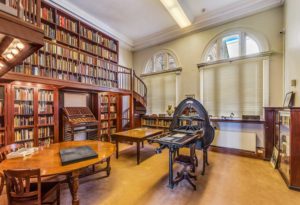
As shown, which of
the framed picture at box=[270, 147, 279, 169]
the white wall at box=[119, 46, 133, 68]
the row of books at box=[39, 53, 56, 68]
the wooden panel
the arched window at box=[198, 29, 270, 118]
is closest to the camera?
the wooden panel

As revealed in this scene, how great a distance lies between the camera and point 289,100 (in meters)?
3.39

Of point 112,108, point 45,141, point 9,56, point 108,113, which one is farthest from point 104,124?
point 9,56

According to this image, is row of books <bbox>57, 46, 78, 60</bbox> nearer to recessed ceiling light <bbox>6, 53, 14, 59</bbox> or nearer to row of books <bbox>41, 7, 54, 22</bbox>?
row of books <bbox>41, 7, 54, 22</bbox>

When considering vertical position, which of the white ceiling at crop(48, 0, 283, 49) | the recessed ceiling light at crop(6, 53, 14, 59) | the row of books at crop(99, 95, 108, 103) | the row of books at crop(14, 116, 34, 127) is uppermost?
the white ceiling at crop(48, 0, 283, 49)

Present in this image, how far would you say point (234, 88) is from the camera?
4879 millimetres

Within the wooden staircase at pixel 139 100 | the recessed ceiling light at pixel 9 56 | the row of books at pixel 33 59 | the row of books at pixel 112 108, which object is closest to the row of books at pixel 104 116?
the row of books at pixel 112 108

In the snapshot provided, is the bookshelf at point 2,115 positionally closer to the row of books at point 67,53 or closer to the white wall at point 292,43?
the row of books at point 67,53

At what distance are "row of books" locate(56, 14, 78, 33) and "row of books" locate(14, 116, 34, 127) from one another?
2.79 metres

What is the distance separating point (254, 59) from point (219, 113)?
193cm

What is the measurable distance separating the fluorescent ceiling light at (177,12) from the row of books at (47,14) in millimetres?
3117

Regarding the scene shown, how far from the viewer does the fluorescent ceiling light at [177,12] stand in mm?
4206

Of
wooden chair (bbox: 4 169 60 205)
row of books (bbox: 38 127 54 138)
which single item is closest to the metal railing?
wooden chair (bbox: 4 169 60 205)

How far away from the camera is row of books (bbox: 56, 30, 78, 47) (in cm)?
447

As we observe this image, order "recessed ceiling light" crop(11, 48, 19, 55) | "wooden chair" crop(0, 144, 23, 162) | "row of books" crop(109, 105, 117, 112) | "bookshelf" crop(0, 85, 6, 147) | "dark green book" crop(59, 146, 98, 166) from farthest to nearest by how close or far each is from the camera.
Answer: "row of books" crop(109, 105, 117, 112), "bookshelf" crop(0, 85, 6, 147), "wooden chair" crop(0, 144, 23, 162), "dark green book" crop(59, 146, 98, 166), "recessed ceiling light" crop(11, 48, 19, 55)
